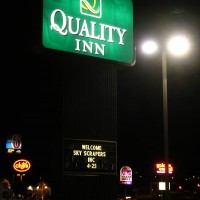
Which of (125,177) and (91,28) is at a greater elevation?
(91,28)

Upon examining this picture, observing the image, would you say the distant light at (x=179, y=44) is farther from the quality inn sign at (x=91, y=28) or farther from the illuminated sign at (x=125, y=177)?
the illuminated sign at (x=125, y=177)

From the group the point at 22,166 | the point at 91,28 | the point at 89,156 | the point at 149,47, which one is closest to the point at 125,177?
the point at 22,166

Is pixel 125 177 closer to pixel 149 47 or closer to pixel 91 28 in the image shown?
pixel 149 47

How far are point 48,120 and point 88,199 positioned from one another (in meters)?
2.83

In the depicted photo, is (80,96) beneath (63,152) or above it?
above

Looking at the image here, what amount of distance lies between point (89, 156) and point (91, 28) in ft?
13.9

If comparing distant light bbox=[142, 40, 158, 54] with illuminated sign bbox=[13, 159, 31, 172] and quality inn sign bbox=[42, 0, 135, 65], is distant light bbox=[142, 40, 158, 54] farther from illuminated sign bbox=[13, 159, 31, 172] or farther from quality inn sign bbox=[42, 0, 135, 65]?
illuminated sign bbox=[13, 159, 31, 172]

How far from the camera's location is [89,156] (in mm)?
15961

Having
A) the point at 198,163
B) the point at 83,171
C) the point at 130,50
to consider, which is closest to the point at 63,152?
the point at 83,171

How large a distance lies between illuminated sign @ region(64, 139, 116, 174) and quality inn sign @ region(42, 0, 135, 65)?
2.94 m

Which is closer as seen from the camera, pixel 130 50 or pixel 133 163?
pixel 130 50

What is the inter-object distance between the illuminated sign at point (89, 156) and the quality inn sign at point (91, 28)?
9.65 ft

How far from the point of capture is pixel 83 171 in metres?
15.8

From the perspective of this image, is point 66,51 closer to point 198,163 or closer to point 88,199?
point 88,199
